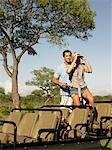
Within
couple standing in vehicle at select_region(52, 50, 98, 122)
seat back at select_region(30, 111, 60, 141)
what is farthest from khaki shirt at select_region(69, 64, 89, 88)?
seat back at select_region(30, 111, 60, 141)

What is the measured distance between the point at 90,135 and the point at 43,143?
155 cm

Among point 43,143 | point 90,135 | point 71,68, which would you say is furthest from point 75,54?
point 43,143

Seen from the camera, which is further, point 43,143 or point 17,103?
point 17,103

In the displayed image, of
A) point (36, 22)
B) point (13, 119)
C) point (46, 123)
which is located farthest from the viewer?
point (36, 22)

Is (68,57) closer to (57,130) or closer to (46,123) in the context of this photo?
(46,123)

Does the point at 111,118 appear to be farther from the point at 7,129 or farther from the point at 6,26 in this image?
the point at 6,26

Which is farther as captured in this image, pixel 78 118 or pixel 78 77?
pixel 78 77

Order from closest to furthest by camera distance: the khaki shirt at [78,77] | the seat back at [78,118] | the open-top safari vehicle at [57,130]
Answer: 1. the open-top safari vehicle at [57,130]
2. the seat back at [78,118]
3. the khaki shirt at [78,77]

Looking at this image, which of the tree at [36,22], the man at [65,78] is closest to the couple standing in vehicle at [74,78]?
the man at [65,78]

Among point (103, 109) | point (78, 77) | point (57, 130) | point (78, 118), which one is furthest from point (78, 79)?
point (57, 130)

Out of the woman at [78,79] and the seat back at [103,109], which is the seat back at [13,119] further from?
the seat back at [103,109]

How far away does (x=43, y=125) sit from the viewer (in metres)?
6.91

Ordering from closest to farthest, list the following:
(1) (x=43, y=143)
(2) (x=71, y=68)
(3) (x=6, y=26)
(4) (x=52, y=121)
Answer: (1) (x=43, y=143)
(4) (x=52, y=121)
(2) (x=71, y=68)
(3) (x=6, y=26)

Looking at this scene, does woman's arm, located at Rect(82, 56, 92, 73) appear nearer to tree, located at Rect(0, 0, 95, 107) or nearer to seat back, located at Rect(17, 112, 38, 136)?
seat back, located at Rect(17, 112, 38, 136)
